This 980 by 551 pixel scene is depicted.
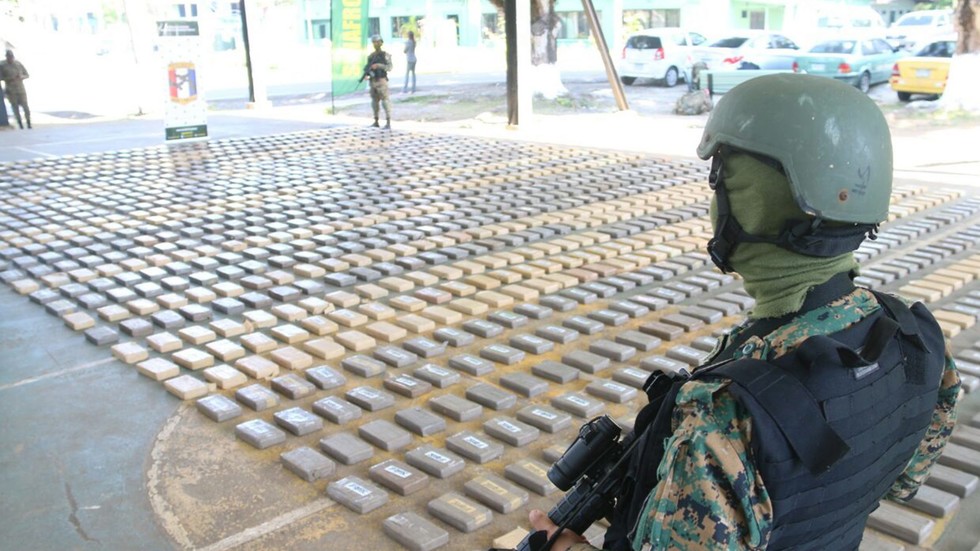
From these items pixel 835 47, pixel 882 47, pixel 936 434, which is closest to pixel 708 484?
pixel 936 434

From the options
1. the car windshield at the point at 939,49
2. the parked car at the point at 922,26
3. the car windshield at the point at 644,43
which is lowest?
the car windshield at the point at 939,49

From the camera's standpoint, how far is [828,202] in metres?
1.56

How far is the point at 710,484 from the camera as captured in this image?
1.45 metres

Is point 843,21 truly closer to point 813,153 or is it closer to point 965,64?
point 965,64

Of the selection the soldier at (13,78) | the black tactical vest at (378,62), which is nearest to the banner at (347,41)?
the black tactical vest at (378,62)

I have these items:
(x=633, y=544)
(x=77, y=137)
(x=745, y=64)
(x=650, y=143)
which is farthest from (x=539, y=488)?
(x=745, y=64)

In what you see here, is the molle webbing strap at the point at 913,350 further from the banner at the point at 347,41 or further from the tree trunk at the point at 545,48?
the tree trunk at the point at 545,48

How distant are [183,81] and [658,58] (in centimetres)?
1369

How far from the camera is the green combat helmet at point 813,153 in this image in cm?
157

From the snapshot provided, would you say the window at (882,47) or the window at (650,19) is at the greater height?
the window at (650,19)

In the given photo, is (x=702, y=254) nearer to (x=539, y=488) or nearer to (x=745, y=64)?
(x=539, y=488)

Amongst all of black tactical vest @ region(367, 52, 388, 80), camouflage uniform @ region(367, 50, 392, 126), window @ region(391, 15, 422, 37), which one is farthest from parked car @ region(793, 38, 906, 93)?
window @ region(391, 15, 422, 37)

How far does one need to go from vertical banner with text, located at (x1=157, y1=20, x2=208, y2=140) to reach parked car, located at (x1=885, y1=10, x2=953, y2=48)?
22.8 m

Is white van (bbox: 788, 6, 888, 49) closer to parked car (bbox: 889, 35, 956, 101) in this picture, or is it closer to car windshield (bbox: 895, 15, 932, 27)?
car windshield (bbox: 895, 15, 932, 27)
